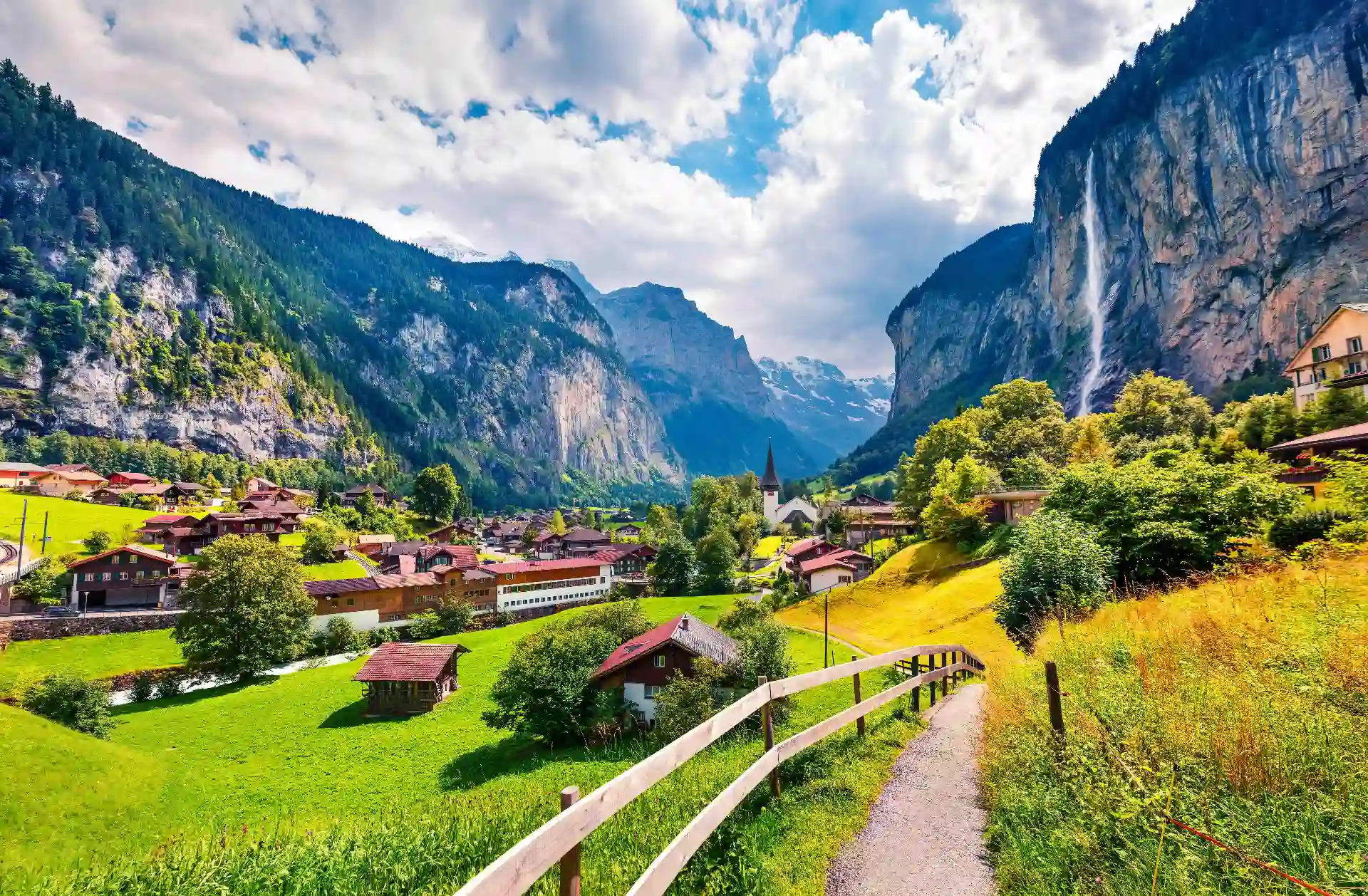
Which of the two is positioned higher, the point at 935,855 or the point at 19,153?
the point at 19,153

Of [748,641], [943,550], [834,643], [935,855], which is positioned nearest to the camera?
[935,855]

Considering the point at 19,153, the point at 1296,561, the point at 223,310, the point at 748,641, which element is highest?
the point at 19,153

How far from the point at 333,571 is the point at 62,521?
102 feet

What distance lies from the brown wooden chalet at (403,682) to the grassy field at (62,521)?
142ft

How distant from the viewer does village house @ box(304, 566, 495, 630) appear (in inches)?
2203

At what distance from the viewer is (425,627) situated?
5772cm

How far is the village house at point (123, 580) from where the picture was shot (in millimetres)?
52562

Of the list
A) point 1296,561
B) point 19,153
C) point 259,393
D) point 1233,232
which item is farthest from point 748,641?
point 19,153

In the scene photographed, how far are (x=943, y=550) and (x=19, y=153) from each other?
259389mm

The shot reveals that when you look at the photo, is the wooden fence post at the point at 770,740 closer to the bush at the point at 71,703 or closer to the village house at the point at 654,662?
the village house at the point at 654,662

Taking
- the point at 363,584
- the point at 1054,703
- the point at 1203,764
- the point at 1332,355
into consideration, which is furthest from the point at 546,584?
the point at 1332,355

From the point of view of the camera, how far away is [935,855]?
5477mm

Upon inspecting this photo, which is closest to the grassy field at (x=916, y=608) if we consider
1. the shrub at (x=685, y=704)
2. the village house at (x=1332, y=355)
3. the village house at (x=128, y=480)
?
the shrub at (x=685, y=704)

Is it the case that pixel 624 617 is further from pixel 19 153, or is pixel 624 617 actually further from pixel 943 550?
pixel 19 153
